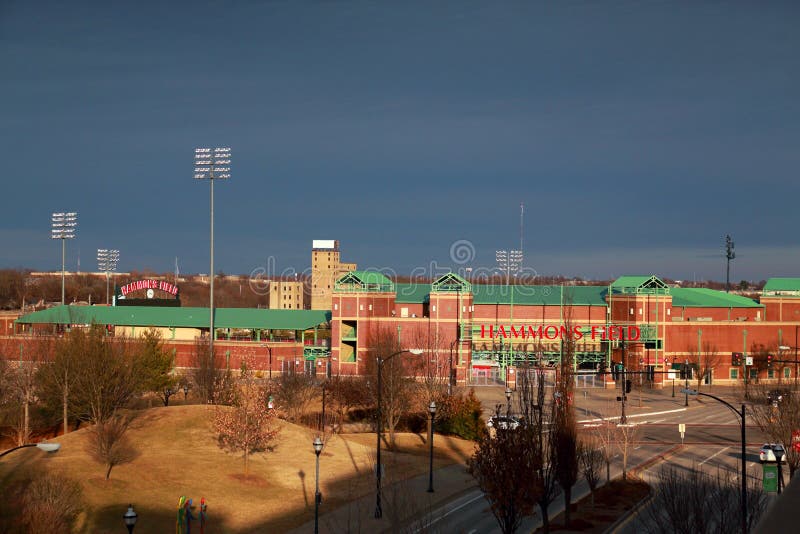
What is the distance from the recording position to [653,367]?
94875mm

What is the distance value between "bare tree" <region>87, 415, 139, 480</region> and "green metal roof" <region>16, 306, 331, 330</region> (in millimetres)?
61993

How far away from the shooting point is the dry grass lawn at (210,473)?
35688 mm

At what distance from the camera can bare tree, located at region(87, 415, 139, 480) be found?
1516 inches

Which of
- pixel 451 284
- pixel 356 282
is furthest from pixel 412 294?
pixel 356 282

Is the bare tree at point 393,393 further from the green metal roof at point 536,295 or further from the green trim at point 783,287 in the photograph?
the green trim at point 783,287

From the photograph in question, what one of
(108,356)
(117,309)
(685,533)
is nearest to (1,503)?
(108,356)

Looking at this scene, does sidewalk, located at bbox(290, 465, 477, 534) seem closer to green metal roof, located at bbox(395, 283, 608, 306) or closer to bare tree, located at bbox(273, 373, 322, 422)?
bare tree, located at bbox(273, 373, 322, 422)

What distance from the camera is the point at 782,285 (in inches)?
4567

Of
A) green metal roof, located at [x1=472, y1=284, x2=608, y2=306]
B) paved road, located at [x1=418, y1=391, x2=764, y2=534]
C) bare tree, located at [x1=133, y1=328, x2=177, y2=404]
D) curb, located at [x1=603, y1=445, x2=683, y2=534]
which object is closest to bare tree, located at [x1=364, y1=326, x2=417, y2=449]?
paved road, located at [x1=418, y1=391, x2=764, y2=534]

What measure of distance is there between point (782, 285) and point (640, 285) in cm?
2774

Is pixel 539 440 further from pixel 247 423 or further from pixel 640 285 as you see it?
pixel 640 285

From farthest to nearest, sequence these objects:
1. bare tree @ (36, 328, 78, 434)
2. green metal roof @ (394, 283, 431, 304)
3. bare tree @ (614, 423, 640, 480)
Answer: green metal roof @ (394, 283, 431, 304), bare tree @ (36, 328, 78, 434), bare tree @ (614, 423, 640, 480)

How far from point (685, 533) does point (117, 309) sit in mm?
99449

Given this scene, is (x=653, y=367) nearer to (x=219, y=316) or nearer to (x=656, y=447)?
(x=656, y=447)
